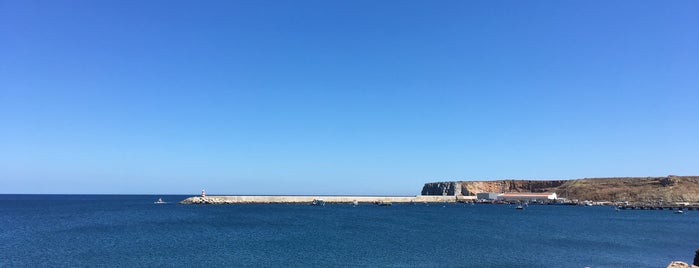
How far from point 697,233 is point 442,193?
478 ft

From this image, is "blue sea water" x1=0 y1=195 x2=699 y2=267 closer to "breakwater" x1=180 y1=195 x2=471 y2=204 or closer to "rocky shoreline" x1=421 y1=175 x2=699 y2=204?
"breakwater" x1=180 y1=195 x2=471 y2=204

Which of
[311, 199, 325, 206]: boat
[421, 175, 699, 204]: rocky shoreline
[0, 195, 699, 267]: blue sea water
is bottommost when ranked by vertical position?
[311, 199, 325, 206]: boat

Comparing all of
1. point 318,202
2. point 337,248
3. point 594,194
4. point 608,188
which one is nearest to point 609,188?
point 608,188

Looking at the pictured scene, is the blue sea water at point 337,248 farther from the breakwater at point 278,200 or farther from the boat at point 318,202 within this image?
the boat at point 318,202

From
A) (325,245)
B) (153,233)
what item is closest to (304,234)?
(325,245)

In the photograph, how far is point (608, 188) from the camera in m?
149

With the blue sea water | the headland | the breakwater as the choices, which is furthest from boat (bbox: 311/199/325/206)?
the blue sea water

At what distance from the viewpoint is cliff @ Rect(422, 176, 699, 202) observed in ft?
427

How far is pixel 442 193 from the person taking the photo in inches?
7751

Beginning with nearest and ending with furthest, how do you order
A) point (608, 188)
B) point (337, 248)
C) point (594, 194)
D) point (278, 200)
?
point (337, 248) → point (278, 200) → point (594, 194) → point (608, 188)

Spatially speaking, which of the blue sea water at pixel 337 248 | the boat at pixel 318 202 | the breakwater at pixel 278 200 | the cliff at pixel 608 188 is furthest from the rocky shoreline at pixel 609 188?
the blue sea water at pixel 337 248

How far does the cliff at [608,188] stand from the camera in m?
130

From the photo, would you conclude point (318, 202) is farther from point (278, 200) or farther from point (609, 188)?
point (609, 188)

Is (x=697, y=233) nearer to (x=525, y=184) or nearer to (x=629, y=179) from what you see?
(x=629, y=179)
